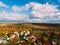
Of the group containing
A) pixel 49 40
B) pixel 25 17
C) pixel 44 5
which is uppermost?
pixel 44 5

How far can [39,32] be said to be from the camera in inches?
83.4

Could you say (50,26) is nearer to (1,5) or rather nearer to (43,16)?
(43,16)

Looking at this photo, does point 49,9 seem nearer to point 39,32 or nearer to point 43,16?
point 43,16

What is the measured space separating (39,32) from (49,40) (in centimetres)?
17

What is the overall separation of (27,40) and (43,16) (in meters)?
0.39

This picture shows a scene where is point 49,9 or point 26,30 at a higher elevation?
point 49,9

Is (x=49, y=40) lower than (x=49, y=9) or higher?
lower

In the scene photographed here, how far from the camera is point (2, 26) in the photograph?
214 centimetres

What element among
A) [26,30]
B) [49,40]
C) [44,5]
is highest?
[44,5]

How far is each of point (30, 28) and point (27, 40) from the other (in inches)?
6.6

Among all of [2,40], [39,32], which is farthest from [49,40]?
[2,40]

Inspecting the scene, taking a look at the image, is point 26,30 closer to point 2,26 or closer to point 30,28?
point 30,28

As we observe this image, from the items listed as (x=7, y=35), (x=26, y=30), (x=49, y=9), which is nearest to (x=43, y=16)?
(x=49, y=9)

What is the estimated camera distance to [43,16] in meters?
2.14
